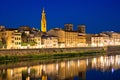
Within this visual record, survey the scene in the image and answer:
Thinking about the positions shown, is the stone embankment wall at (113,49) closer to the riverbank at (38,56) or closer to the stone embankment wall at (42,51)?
the stone embankment wall at (42,51)

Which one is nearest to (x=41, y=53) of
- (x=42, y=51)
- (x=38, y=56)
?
(x=42, y=51)

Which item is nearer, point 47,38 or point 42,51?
point 42,51

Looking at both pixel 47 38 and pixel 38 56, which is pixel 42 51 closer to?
pixel 38 56

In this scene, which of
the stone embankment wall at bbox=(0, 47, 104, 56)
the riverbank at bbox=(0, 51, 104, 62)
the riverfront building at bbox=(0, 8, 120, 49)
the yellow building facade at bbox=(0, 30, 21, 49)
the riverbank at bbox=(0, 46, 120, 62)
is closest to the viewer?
the riverbank at bbox=(0, 51, 104, 62)

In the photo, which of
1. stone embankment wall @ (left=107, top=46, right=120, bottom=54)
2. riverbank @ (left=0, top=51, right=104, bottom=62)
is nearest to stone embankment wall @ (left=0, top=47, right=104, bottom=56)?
riverbank @ (left=0, top=51, right=104, bottom=62)

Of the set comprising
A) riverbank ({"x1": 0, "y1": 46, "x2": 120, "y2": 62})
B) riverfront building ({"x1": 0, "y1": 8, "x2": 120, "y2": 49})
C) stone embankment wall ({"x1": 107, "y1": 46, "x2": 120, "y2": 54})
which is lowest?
stone embankment wall ({"x1": 107, "y1": 46, "x2": 120, "y2": 54})

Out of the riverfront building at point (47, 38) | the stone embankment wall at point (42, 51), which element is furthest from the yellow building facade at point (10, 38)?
the stone embankment wall at point (42, 51)

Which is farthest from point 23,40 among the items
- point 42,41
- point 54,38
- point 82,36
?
point 82,36

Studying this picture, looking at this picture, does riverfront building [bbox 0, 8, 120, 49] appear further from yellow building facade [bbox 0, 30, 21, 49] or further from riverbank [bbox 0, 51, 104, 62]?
riverbank [bbox 0, 51, 104, 62]

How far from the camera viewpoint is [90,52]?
69.4 metres

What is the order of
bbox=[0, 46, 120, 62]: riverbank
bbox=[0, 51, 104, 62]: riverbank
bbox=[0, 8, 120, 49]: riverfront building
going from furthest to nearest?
1. bbox=[0, 8, 120, 49]: riverfront building
2. bbox=[0, 46, 120, 62]: riverbank
3. bbox=[0, 51, 104, 62]: riverbank

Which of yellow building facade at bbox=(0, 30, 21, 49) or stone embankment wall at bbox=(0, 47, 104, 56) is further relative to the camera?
yellow building facade at bbox=(0, 30, 21, 49)

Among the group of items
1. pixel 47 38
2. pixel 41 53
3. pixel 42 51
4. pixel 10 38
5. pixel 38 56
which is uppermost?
pixel 10 38

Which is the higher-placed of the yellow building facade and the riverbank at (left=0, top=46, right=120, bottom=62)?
the yellow building facade
